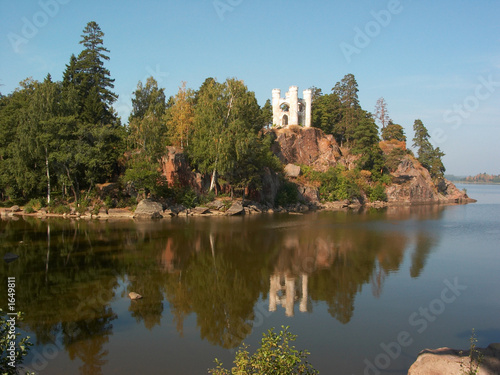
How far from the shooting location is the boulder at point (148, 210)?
127 ft

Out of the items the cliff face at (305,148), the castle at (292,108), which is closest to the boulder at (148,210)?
the cliff face at (305,148)

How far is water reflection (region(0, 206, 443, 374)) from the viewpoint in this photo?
531 inches

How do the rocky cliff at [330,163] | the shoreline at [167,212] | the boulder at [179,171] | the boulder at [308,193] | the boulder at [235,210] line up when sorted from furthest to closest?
the rocky cliff at [330,163] < the boulder at [308,193] < the boulder at [179,171] < the boulder at [235,210] < the shoreline at [167,212]

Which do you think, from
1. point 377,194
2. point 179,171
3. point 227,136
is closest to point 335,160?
point 377,194

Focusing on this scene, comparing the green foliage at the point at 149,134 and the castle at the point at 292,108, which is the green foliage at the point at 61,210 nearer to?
the green foliage at the point at 149,134

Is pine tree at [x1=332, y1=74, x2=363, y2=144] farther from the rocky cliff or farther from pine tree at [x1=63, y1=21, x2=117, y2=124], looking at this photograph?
pine tree at [x1=63, y1=21, x2=117, y2=124]

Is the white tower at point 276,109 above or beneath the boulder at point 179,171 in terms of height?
above

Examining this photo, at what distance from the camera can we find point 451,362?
367 inches

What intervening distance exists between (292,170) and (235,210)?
20.4 meters

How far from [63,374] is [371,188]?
6210cm

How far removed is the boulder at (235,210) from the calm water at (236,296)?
12.6 meters

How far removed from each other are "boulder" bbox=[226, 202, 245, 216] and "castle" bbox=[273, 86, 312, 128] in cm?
3097

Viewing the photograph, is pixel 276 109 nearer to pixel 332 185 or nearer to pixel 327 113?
pixel 327 113

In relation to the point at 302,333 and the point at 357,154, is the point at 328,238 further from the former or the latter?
the point at 357,154
